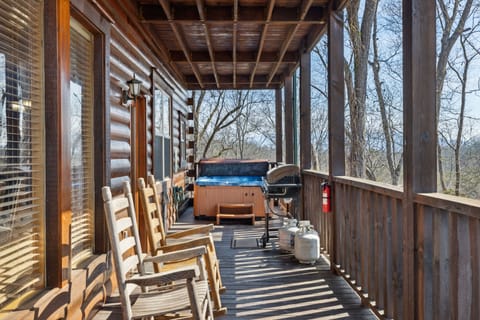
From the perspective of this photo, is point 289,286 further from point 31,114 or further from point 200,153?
point 200,153

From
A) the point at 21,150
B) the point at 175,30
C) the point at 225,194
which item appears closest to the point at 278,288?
the point at 21,150

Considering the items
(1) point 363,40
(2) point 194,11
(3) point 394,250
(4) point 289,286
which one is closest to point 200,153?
(1) point 363,40

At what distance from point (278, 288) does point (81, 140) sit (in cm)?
221

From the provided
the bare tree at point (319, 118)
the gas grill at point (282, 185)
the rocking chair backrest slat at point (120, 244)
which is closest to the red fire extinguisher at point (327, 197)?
the gas grill at point (282, 185)

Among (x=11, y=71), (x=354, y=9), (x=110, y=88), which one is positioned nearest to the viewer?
(x=11, y=71)

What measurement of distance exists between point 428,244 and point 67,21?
263cm

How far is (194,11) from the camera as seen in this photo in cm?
502

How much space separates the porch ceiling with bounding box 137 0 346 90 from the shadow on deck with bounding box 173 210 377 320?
9.51 ft

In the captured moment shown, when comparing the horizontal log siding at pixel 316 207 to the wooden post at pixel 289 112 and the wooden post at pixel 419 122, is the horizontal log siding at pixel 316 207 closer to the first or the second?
the wooden post at pixel 419 122

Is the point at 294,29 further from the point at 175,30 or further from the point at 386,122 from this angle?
the point at 386,122

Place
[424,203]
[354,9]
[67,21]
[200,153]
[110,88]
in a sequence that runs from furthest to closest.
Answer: [200,153]
[354,9]
[110,88]
[67,21]
[424,203]

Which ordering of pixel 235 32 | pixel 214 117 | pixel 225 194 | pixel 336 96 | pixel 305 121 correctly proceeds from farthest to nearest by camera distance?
1. pixel 214 117
2. pixel 225 194
3. pixel 305 121
4. pixel 235 32
5. pixel 336 96

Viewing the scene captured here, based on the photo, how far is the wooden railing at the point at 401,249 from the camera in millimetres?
1969

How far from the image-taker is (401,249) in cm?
269
